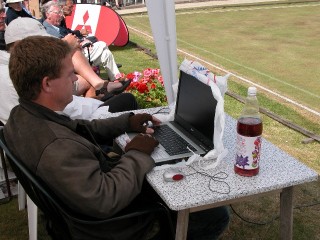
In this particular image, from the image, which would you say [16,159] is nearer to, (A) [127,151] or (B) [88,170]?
(B) [88,170]

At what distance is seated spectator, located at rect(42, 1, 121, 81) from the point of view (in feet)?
22.6

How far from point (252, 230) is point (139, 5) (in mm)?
23467

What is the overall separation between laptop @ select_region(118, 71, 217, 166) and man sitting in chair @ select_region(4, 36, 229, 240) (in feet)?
0.69

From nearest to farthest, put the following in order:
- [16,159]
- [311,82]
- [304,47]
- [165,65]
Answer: [16,159] → [165,65] → [311,82] → [304,47]

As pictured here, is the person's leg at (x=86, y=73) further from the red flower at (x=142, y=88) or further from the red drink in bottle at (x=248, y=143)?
the red drink in bottle at (x=248, y=143)

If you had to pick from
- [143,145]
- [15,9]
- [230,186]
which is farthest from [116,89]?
[15,9]

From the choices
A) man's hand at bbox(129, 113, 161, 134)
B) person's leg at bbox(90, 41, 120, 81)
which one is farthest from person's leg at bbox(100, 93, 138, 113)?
person's leg at bbox(90, 41, 120, 81)

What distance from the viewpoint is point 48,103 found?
7.16ft

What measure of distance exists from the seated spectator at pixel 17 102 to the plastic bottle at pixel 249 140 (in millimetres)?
1545

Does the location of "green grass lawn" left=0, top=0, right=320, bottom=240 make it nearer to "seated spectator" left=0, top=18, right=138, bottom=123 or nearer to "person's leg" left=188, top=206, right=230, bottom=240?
"person's leg" left=188, top=206, right=230, bottom=240

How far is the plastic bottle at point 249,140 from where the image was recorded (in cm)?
211

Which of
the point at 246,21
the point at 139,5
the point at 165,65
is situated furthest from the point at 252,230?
the point at 139,5

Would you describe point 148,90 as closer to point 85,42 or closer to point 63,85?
point 85,42

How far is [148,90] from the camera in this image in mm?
5070
